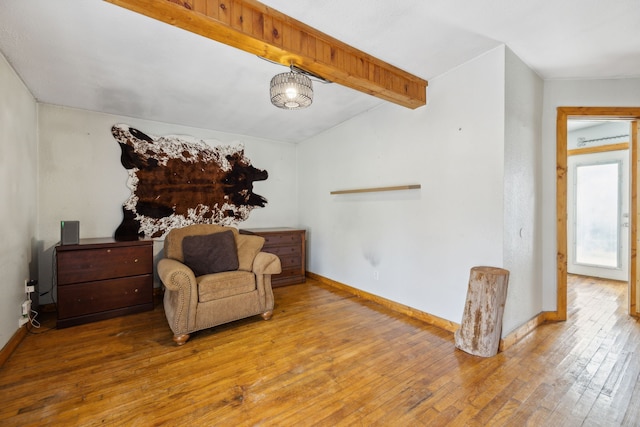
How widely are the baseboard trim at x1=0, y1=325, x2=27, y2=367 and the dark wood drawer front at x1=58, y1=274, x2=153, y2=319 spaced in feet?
0.81

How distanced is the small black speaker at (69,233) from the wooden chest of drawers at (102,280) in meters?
0.06

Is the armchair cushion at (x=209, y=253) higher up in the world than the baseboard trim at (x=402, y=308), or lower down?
higher up

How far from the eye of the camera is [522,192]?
2.40m

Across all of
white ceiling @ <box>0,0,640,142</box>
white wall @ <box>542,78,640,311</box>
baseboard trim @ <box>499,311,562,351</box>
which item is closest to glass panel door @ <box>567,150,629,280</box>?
white wall @ <box>542,78,640,311</box>

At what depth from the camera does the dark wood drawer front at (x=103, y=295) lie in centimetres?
262

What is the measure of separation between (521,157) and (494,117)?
468 millimetres

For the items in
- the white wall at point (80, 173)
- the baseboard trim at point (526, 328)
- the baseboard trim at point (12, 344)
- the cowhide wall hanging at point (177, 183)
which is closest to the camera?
the baseboard trim at point (12, 344)

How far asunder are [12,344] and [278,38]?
3.04m

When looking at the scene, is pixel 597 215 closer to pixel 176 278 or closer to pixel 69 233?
pixel 176 278

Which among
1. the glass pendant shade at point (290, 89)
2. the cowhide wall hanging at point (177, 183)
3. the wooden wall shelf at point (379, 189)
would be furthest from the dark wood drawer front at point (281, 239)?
the glass pendant shade at point (290, 89)

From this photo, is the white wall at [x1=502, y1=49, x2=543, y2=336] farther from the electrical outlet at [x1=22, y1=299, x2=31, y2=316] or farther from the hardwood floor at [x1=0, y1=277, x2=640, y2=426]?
the electrical outlet at [x1=22, y1=299, x2=31, y2=316]

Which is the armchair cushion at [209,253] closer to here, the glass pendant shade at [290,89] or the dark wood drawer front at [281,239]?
the dark wood drawer front at [281,239]

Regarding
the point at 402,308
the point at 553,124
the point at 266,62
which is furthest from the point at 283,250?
the point at 553,124

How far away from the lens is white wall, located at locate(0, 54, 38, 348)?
2.08 m
